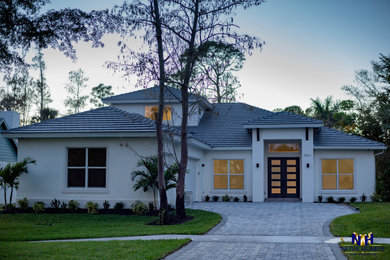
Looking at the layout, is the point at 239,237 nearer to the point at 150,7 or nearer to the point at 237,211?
the point at 237,211

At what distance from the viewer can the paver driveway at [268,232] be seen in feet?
30.9

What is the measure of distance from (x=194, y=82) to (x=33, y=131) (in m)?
7.35

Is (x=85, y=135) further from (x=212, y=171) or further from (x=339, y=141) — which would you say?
(x=339, y=141)

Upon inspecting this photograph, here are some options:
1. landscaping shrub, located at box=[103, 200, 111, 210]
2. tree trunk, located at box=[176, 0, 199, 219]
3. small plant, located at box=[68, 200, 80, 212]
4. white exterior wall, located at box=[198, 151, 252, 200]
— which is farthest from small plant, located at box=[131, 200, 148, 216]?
white exterior wall, located at box=[198, 151, 252, 200]

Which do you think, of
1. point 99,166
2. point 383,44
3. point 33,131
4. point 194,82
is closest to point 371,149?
point 383,44

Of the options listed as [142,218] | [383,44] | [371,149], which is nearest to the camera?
[142,218]

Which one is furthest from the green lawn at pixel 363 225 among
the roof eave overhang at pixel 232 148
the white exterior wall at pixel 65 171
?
the roof eave overhang at pixel 232 148

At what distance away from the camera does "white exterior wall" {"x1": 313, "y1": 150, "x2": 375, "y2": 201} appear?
2356 cm

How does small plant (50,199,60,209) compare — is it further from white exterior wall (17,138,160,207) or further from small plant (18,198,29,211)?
small plant (18,198,29,211)

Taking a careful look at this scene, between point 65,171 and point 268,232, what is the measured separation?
9.46 m

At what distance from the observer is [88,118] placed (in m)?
19.5

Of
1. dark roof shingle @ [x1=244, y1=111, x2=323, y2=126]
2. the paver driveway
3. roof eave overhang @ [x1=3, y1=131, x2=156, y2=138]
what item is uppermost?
dark roof shingle @ [x1=244, y1=111, x2=323, y2=126]

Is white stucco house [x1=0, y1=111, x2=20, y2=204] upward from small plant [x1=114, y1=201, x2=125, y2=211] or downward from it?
upward

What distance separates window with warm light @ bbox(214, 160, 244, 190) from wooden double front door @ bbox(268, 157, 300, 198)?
1.74 m
